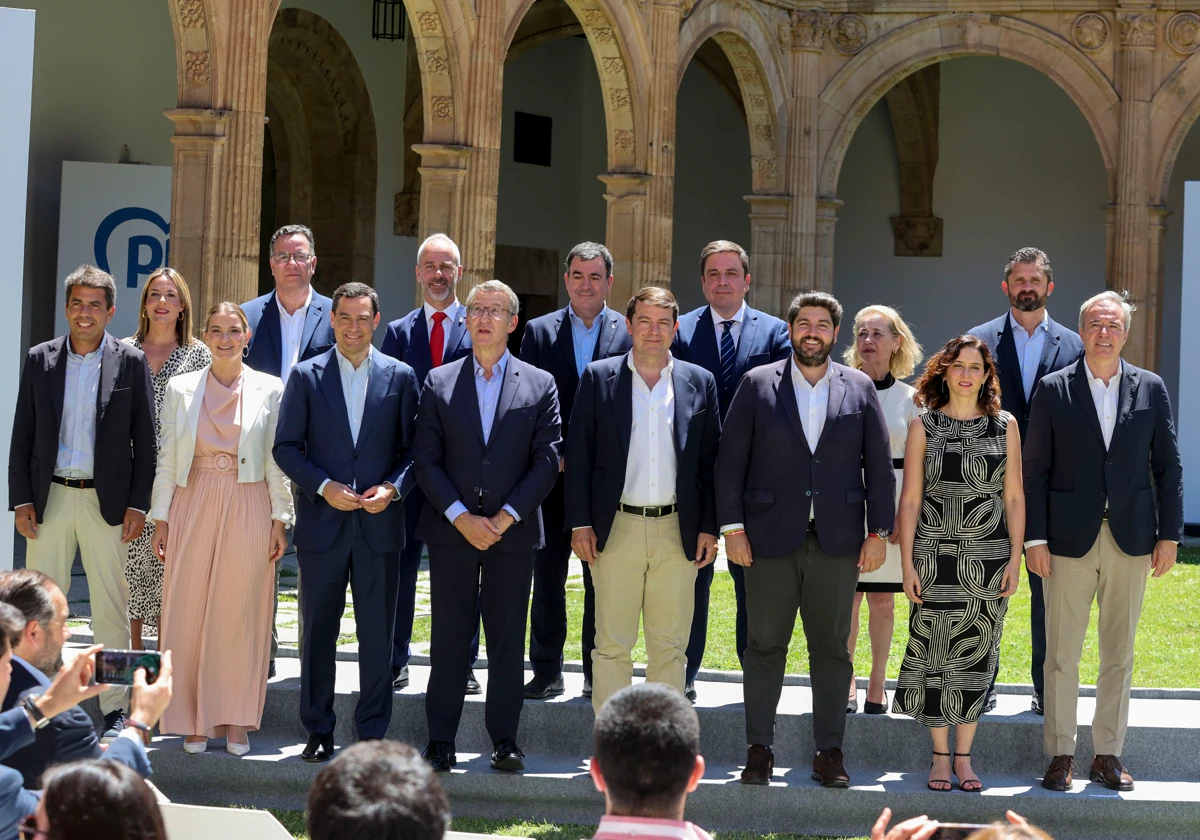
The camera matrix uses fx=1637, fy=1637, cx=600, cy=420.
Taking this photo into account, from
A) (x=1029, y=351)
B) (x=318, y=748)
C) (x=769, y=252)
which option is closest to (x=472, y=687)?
(x=318, y=748)

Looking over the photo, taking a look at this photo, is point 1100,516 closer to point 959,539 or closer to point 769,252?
point 959,539

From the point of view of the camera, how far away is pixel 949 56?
1830 cm

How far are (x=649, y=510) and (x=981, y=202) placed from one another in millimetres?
16776

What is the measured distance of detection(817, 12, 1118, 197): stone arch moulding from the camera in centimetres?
1750

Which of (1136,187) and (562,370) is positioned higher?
(1136,187)

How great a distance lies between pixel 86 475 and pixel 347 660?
70.1 inches

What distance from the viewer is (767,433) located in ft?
19.3

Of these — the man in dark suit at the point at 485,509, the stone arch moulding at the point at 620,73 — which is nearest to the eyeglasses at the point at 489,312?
the man in dark suit at the point at 485,509

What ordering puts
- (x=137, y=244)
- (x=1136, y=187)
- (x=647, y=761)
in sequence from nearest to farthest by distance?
1. (x=647, y=761)
2. (x=137, y=244)
3. (x=1136, y=187)

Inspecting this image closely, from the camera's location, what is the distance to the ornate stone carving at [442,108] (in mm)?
13367

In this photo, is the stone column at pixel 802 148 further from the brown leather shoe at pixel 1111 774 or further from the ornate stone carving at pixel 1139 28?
the brown leather shoe at pixel 1111 774

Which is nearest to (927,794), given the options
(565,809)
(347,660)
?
(565,809)

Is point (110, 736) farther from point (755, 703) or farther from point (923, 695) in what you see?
point (923, 695)

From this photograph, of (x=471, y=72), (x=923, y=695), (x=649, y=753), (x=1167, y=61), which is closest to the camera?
(x=649, y=753)
